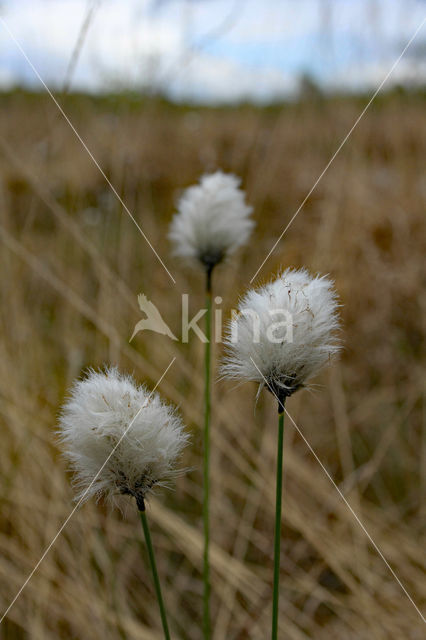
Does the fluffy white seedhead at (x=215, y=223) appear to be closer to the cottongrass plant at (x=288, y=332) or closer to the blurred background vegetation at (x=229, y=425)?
the blurred background vegetation at (x=229, y=425)

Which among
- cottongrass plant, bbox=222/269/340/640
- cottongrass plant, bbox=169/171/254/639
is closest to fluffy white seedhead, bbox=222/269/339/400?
cottongrass plant, bbox=222/269/340/640

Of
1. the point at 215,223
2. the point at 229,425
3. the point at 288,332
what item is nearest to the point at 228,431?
the point at 229,425

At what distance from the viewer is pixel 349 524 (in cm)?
92

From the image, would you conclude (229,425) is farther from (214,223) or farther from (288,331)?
(288,331)

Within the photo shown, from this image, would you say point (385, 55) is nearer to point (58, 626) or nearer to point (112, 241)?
point (112, 241)

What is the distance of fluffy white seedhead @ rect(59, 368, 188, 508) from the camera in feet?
1.07

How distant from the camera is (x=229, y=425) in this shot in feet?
3.41

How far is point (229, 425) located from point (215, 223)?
1.62 feet

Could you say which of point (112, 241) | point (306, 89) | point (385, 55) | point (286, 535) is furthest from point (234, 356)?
point (306, 89)

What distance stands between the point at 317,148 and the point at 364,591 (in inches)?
76.2

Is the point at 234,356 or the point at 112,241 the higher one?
the point at 112,241

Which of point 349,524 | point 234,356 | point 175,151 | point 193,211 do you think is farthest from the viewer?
point 175,151

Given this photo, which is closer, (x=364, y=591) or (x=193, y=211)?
(x=193, y=211)

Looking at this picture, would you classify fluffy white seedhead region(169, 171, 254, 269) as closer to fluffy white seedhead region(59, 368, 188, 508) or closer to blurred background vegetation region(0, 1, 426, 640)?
blurred background vegetation region(0, 1, 426, 640)
